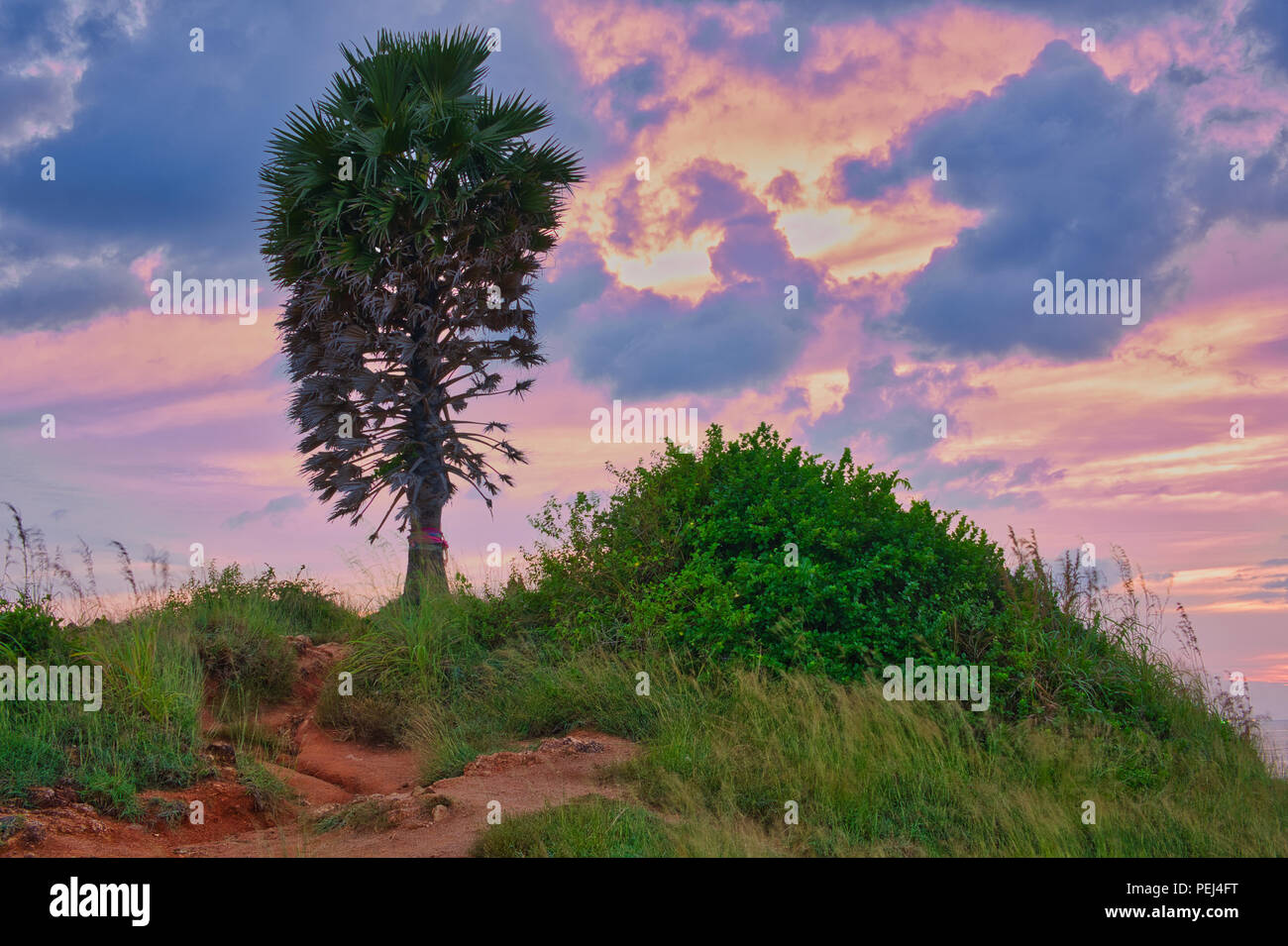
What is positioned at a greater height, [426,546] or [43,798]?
[426,546]

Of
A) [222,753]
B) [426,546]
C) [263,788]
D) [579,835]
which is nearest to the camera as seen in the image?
[579,835]

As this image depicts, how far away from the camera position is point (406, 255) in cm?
1809

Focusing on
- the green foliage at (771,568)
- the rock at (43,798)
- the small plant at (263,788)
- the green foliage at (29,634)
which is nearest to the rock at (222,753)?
the small plant at (263,788)

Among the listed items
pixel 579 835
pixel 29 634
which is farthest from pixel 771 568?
pixel 29 634

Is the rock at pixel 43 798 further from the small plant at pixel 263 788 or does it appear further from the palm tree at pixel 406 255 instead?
the palm tree at pixel 406 255

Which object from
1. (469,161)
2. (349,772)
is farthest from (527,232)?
(349,772)

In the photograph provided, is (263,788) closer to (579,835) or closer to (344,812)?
(344,812)

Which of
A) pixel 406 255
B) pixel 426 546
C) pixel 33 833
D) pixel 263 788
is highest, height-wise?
pixel 406 255

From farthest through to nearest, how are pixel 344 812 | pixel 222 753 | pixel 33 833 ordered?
pixel 222 753 < pixel 344 812 < pixel 33 833

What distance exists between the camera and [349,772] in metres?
10.3

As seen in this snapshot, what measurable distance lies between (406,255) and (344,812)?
12.7 m

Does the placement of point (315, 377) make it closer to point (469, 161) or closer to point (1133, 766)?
point (469, 161)

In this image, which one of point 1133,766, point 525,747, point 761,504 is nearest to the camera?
point 1133,766
